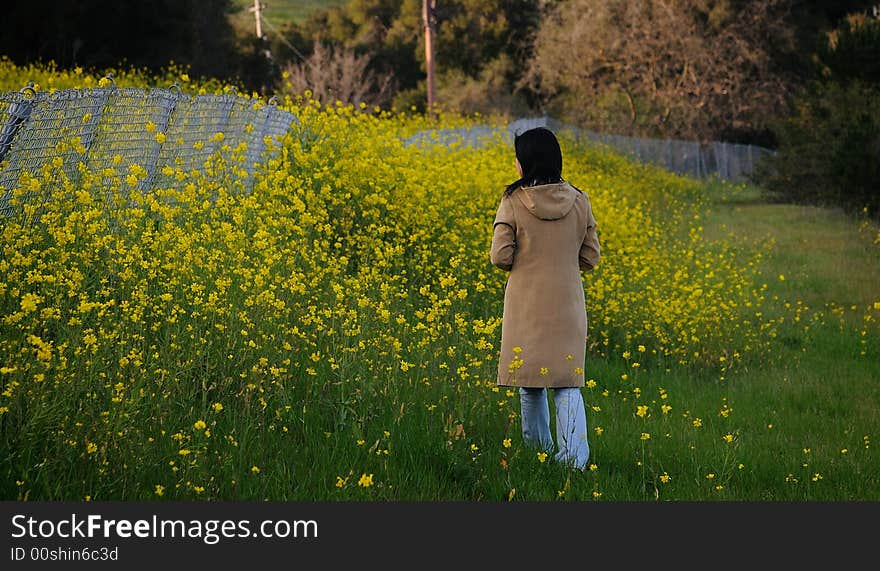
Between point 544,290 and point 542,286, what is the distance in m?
→ 0.02

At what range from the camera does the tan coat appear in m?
4.50

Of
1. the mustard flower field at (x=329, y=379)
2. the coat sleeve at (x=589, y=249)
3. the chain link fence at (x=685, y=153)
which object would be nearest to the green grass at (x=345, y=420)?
the mustard flower field at (x=329, y=379)

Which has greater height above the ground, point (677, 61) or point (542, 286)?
point (677, 61)

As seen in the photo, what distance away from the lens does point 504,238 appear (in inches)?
179

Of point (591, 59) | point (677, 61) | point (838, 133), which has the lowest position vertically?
point (838, 133)

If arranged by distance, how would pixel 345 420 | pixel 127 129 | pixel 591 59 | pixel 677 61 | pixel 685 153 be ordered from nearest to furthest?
pixel 345 420 → pixel 127 129 → pixel 685 153 → pixel 677 61 → pixel 591 59

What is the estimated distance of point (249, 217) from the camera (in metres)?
6.92

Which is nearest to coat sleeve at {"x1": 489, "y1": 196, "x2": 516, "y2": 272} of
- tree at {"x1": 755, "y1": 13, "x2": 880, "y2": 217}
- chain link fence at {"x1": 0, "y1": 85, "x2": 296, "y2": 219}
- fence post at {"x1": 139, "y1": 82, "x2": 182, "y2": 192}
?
chain link fence at {"x1": 0, "y1": 85, "x2": 296, "y2": 219}

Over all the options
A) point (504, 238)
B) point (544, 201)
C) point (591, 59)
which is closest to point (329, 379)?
point (504, 238)

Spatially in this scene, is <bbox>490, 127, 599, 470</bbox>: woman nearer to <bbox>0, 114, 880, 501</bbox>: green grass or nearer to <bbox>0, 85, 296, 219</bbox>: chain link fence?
<bbox>0, 114, 880, 501</bbox>: green grass

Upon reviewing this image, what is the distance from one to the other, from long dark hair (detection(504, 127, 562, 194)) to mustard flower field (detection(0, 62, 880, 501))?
0.88 meters

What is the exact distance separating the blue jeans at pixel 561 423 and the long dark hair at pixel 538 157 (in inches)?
36.4

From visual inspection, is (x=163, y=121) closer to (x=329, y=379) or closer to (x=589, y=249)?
(x=329, y=379)

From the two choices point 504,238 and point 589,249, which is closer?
point 504,238
